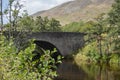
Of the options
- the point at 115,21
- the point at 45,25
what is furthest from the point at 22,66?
the point at 45,25

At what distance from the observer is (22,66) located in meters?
9.10

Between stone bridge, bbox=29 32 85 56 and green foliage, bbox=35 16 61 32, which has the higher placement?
green foliage, bbox=35 16 61 32

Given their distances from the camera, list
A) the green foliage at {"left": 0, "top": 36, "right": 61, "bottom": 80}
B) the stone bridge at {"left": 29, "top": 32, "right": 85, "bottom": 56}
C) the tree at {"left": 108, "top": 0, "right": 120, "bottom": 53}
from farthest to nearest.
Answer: the stone bridge at {"left": 29, "top": 32, "right": 85, "bottom": 56} → the tree at {"left": 108, "top": 0, "right": 120, "bottom": 53} → the green foliage at {"left": 0, "top": 36, "right": 61, "bottom": 80}

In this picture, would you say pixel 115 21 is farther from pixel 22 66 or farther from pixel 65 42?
pixel 22 66

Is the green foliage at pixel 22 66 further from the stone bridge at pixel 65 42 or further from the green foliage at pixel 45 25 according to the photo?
the green foliage at pixel 45 25

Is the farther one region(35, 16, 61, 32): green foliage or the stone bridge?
region(35, 16, 61, 32): green foliage

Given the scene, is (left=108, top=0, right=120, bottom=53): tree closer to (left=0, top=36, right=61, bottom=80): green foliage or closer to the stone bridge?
the stone bridge

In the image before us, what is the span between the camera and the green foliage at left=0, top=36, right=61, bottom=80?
8.29 m

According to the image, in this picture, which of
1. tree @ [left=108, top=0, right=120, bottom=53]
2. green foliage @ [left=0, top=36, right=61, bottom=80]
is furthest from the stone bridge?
green foliage @ [left=0, top=36, right=61, bottom=80]

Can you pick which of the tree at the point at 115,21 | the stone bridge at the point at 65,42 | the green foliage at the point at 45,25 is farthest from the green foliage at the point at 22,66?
the green foliage at the point at 45,25

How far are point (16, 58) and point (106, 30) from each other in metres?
61.0

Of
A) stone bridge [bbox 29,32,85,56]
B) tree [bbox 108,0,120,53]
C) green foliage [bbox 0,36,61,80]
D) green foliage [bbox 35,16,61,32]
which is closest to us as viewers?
green foliage [bbox 0,36,61,80]

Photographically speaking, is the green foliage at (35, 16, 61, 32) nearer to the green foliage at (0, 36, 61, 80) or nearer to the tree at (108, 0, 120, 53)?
the tree at (108, 0, 120, 53)

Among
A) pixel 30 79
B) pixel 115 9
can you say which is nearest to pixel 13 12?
pixel 30 79
